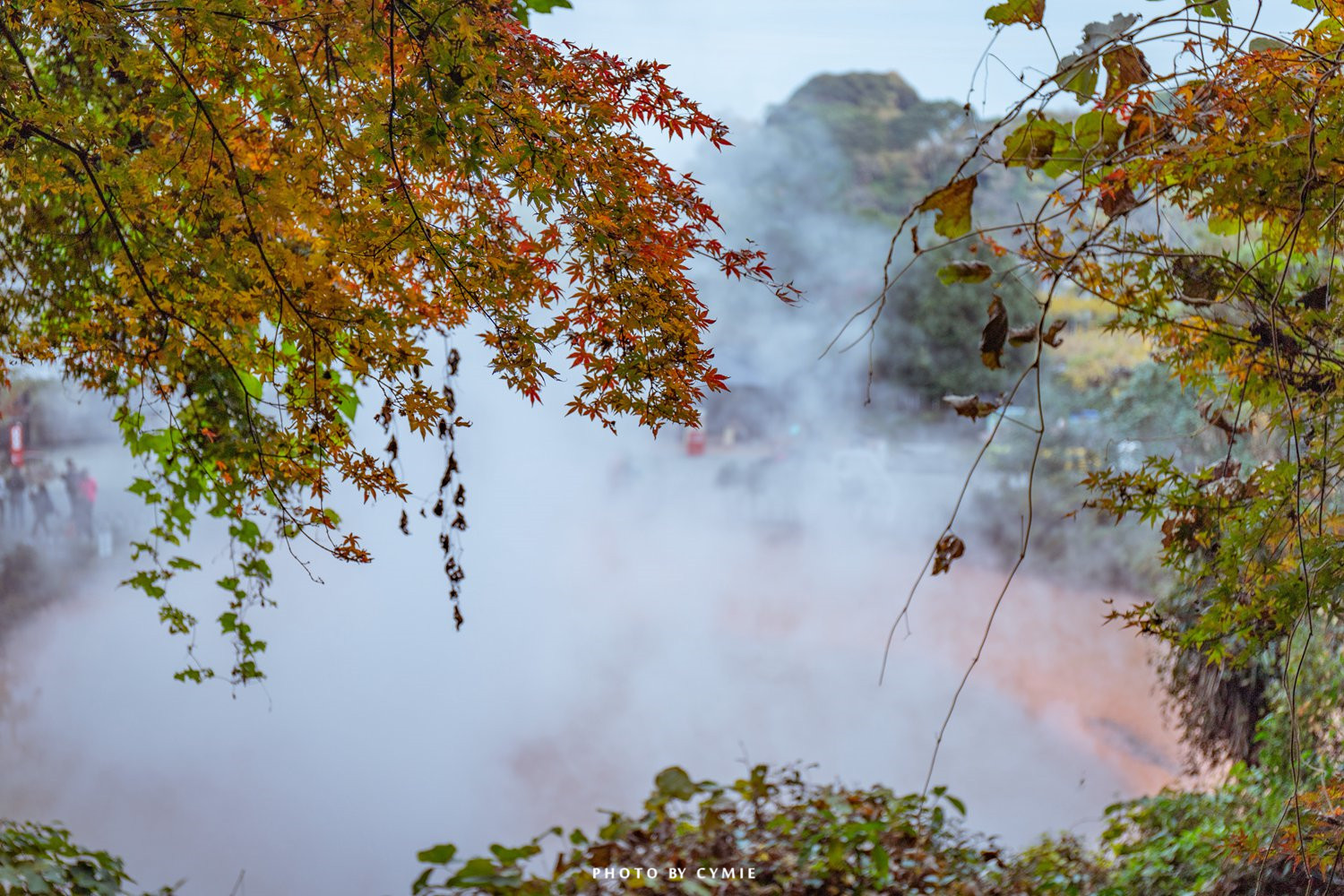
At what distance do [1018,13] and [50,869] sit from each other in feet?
6.11

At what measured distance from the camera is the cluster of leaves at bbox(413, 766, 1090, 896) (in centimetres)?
188

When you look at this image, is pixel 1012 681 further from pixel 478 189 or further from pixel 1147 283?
pixel 478 189

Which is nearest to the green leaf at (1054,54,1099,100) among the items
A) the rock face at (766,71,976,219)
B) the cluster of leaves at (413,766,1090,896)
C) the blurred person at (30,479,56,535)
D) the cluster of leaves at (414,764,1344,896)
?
the cluster of leaves at (414,764,1344,896)

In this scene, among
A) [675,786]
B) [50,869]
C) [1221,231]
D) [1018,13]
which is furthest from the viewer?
[675,786]

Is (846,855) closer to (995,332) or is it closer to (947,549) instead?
(947,549)

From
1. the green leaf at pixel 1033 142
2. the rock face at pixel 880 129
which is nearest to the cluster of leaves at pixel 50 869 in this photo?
the green leaf at pixel 1033 142

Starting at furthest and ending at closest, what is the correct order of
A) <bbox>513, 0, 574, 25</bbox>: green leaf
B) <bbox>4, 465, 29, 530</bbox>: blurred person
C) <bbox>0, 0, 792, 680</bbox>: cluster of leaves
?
<bbox>4, 465, 29, 530</bbox>: blurred person < <bbox>513, 0, 574, 25</bbox>: green leaf < <bbox>0, 0, 792, 680</bbox>: cluster of leaves

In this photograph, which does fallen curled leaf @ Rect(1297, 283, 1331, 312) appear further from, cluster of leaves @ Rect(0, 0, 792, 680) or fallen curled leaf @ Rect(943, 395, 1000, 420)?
cluster of leaves @ Rect(0, 0, 792, 680)

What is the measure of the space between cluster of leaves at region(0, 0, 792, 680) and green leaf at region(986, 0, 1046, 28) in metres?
0.31

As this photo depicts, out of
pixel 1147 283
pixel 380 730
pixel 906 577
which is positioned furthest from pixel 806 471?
pixel 1147 283

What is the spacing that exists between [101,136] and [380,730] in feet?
12.7

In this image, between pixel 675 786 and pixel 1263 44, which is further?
→ pixel 675 786

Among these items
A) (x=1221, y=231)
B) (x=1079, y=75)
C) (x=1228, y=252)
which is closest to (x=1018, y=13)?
(x=1079, y=75)

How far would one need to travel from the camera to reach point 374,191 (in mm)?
1076
